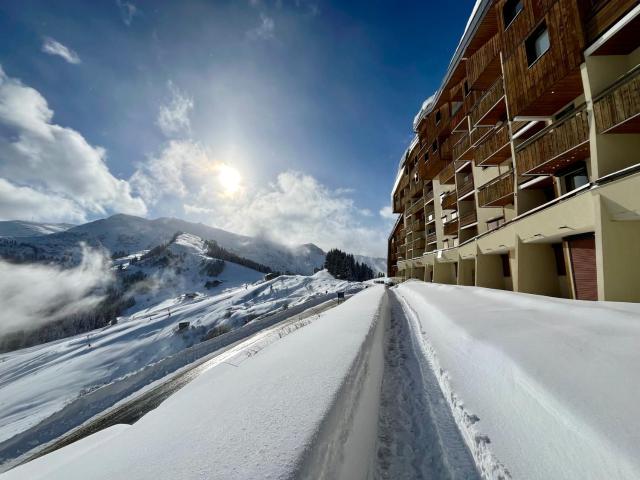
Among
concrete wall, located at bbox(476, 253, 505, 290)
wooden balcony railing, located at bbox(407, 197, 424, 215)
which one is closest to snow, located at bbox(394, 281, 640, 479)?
concrete wall, located at bbox(476, 253, 505, 290)

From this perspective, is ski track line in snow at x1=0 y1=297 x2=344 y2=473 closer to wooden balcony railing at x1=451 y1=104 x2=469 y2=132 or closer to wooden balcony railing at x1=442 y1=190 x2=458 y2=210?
wooden balcony railing at x1=442 y1=190 x2=458 y2=210

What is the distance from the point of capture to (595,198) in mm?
8328

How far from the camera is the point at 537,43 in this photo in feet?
40.5

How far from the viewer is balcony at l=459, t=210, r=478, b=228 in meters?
21.7

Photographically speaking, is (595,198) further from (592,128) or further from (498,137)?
(498,137)

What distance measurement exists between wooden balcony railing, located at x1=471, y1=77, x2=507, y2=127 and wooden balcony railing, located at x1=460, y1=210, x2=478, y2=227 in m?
7.07

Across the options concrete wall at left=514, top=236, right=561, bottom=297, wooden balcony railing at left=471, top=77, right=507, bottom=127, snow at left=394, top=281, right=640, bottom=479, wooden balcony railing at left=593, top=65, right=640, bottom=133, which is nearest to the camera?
snow at left=394, top=281, right=640, bottom=479

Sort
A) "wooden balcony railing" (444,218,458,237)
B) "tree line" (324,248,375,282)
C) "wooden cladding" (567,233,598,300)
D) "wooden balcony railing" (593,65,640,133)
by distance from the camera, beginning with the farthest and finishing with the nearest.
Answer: "tree line" (324,248,375,282) → "wooden balcony railing" (444,218,458,237) → "wooden cladding" (567,233,598,300) → "wooden balcony railing" (593,65,640,133)

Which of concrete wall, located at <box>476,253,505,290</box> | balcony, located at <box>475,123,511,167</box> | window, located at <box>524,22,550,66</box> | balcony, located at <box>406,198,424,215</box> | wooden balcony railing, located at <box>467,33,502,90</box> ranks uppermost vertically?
wooden balcony railing, located at <box>467,33,502,90</box>

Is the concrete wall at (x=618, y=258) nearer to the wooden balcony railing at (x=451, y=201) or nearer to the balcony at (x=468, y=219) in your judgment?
the balcony at (x=468, y=219)

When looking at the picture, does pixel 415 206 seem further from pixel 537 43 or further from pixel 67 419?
pixel 67 419

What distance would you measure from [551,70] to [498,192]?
690cm

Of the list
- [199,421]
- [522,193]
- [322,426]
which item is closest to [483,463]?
[322,426]

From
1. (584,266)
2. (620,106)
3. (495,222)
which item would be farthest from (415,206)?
(620,106)
